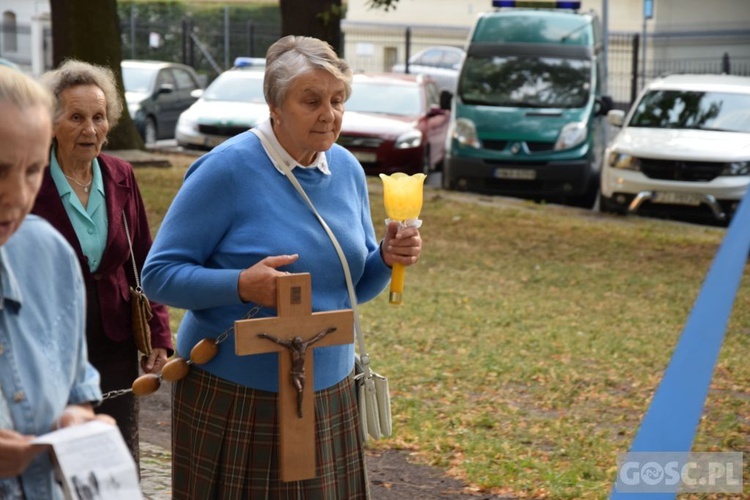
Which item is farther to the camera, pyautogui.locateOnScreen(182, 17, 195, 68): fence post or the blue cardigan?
pyautogui.locateOnScreen(182, 17, 195, 68): fence post

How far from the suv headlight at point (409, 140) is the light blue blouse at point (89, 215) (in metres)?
13.7

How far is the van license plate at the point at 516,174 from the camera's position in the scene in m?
16.8

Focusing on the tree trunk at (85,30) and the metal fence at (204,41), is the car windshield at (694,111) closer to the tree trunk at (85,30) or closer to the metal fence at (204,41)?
the tree trunk at (85,30)

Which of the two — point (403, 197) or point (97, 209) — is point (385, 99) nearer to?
point (97, 209)

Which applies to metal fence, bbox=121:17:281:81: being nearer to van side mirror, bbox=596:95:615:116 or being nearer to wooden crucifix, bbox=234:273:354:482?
van side mirror, bbox=596:95:615:116

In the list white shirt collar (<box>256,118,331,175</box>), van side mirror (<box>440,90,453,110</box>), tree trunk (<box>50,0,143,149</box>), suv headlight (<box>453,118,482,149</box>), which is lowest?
suv headlight (<box>453,118,482,149</box>)

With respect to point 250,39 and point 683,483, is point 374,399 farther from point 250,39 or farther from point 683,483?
point 250,39

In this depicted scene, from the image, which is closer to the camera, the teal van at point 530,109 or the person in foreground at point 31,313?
the person in foreground at point 31,313

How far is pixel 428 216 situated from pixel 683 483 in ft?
30.9

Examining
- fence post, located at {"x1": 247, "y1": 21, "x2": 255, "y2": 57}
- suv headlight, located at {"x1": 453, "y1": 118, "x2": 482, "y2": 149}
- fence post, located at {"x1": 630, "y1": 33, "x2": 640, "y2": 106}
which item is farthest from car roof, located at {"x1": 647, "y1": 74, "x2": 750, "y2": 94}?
fence post, located at {"x1": 247, "y1": 21, "x2": 255, "y2": 57}

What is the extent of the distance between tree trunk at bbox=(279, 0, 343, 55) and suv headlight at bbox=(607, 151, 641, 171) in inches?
146

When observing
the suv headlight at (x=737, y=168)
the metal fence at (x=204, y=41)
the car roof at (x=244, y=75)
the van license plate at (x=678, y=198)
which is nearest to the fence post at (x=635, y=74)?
the car roof at (x=244, y=75)

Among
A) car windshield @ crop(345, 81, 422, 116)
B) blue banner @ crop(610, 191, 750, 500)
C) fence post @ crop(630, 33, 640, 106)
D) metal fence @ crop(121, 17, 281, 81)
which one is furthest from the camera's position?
metal fence @ crop(121, 17, 281, 81)

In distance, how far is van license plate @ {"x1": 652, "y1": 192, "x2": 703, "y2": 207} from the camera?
14992 mm
